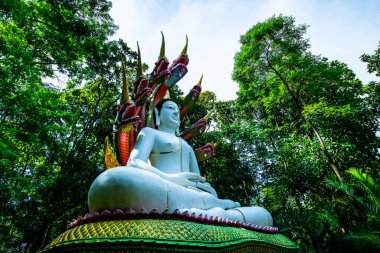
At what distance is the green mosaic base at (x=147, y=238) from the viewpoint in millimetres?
1718

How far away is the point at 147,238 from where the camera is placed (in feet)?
5.74

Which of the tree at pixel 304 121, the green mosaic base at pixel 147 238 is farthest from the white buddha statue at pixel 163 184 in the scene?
the tree at pixel 304 121

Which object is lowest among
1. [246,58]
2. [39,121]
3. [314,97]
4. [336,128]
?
[39,121]

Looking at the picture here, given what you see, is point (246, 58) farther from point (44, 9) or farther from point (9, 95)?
point (9, 95)

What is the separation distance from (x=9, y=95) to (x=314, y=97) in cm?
1138

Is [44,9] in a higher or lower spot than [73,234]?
higher

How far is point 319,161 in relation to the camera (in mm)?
10164

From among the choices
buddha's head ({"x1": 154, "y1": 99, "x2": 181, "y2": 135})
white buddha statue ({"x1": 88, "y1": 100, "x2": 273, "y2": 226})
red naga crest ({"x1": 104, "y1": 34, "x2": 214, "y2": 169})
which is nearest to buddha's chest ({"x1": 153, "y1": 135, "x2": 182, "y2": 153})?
white buddha statue ({"x1": 88, "y1": 100, "x2": 273, "y2": 226})

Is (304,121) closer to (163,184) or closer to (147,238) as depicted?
(163,184)

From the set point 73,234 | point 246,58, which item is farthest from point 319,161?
point 73,234

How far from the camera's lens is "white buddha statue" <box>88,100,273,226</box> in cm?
240

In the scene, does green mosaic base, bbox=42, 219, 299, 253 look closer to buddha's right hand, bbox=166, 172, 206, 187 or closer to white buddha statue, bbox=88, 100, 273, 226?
white buddha statue, bbox=88, 100, 273, 226

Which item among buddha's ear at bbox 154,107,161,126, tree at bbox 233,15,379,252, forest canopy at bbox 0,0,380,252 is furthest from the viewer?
tree at bbox 233,15,379,252

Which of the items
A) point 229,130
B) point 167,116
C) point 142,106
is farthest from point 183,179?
point 229,130
